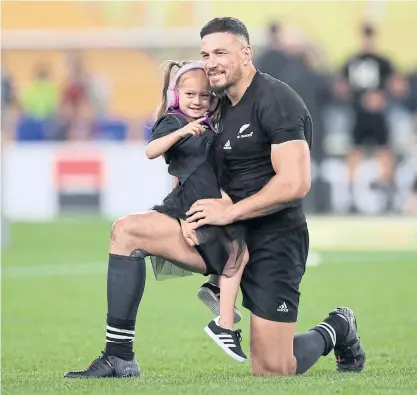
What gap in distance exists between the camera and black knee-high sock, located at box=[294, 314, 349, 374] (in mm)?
6863

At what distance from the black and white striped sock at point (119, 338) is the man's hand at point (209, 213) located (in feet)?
2.16

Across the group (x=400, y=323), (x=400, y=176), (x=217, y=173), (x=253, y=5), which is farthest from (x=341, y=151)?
(x=217, y=173)

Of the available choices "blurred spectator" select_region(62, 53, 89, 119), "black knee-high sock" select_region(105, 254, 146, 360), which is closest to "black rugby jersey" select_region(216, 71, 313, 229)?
"black knee-high sock" select_region(105, 254, 146, 360)

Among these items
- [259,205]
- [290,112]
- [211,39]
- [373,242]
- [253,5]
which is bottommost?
[373,242]

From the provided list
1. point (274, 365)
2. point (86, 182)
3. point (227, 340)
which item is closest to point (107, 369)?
point (227, 340)

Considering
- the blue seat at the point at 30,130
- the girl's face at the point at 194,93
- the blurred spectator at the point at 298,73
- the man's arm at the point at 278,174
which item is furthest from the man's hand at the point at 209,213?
the blue seat at the point at 30,130

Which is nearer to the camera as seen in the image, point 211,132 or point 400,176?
point 211,132

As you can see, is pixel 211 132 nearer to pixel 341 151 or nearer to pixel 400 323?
pixel 400 323

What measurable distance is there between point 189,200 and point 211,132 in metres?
0.41

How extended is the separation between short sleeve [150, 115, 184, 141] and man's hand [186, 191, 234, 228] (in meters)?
0.42

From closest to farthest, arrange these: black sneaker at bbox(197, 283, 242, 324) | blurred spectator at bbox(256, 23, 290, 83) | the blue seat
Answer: black sneaker at bbox(197, 283, 242, 324) → blurred spectator at bbox(256, 23, 290, 83) → the blue seat

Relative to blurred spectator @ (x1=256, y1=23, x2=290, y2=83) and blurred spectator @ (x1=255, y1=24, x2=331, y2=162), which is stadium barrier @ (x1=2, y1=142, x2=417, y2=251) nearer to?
blurred spectator @ (x1=255, y1=24, x2=331, y2=162)

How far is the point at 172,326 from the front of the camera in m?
9.53

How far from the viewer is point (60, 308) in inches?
418
